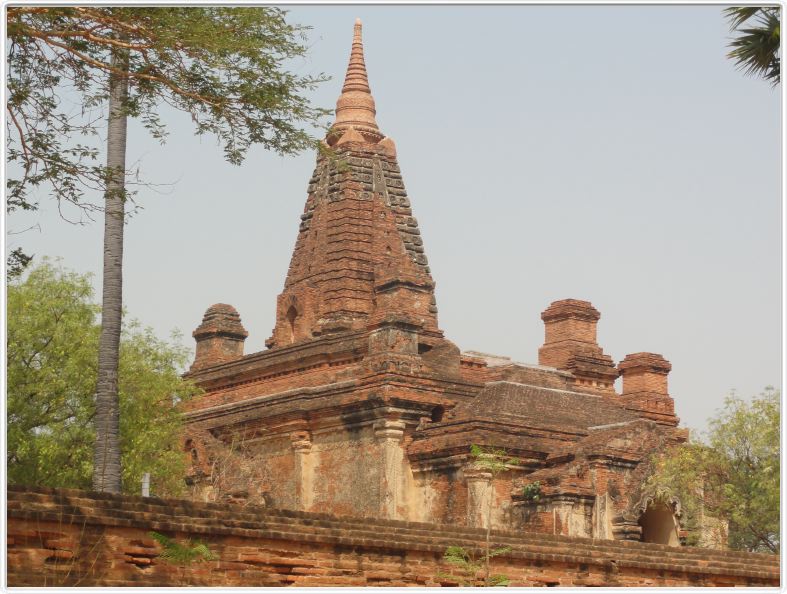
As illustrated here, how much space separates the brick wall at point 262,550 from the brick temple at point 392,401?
773cm

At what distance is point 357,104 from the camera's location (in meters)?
36.0

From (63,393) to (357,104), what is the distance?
1375 cm

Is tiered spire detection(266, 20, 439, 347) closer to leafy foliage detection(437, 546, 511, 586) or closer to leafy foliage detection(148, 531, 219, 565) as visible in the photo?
leafy foliage detection(437, 546, 511, 586)

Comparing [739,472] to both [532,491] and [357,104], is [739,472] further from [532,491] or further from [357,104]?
[357,104]

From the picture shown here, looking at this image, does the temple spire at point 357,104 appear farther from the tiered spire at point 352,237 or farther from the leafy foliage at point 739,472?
the leafy foliage at point 739,472

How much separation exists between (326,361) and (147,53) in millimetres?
17734

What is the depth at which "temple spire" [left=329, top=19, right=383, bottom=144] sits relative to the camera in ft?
118

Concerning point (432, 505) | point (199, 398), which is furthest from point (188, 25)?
point (199, 398)

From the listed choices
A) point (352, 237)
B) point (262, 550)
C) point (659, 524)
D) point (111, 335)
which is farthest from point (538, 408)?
point (262, 550)

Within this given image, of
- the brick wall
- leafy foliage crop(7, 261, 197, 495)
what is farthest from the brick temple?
the brick wall

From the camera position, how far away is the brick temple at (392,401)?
27.4 metres

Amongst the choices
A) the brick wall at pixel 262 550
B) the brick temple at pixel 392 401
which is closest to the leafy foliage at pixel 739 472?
the brick temple at pixel 392 401

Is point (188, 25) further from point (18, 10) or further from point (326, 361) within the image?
point (326, 361)

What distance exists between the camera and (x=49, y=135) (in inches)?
567
